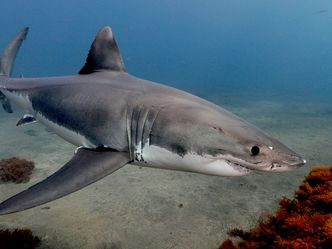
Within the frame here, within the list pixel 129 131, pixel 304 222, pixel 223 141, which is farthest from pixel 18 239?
pixel 304 222

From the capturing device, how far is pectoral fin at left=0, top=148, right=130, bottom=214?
115 inches

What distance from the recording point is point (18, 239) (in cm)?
493

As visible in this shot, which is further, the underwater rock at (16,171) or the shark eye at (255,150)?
the underwater rock at (16,171)

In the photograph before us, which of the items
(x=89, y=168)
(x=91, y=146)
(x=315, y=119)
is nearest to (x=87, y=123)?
(x=91, y=146)

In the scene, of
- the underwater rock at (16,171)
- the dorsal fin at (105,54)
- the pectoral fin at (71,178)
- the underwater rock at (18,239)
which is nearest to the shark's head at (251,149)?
the pectoral fin at (71,178)

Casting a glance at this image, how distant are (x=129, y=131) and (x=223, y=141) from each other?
1246mm

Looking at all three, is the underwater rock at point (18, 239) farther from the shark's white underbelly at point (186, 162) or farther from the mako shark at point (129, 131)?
the shark's white underbelly at point (186, 162)

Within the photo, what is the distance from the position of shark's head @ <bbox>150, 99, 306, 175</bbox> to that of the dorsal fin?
191 cm

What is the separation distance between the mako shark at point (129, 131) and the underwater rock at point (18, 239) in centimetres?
183

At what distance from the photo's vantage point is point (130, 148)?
368 cm

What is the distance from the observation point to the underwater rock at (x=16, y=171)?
8.10 m

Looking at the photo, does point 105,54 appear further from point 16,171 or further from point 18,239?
point 16,171

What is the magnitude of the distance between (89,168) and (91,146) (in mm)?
683

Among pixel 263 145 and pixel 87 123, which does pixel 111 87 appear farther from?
pixel 263 145
